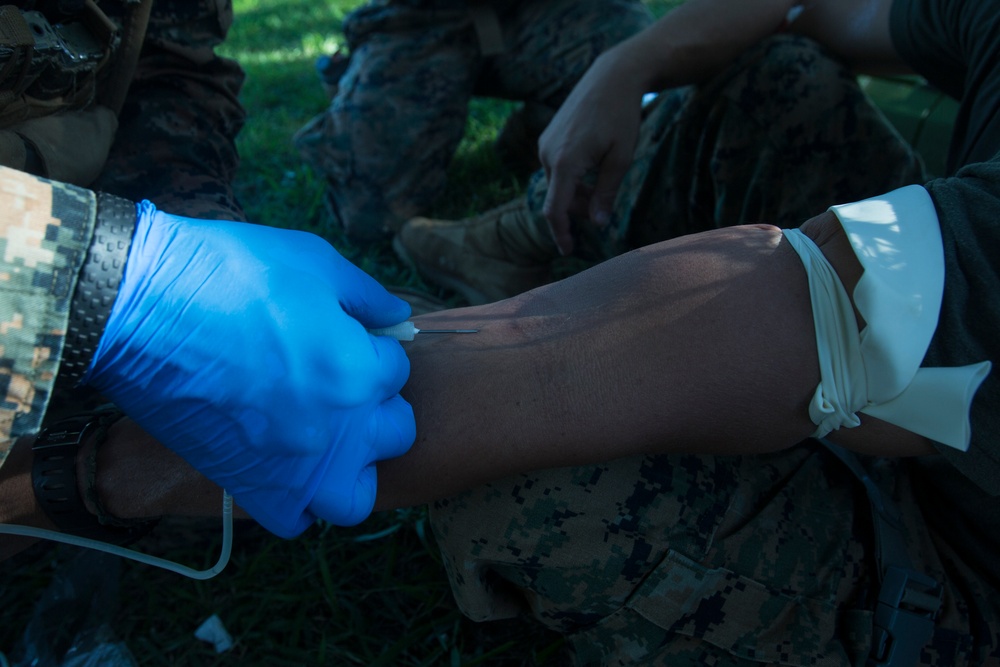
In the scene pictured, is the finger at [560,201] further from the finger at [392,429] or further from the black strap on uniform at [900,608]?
the black strap on uniform at [900,608]

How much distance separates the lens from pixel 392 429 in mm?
1121

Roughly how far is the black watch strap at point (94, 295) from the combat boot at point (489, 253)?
156cm

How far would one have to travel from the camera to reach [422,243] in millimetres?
2707

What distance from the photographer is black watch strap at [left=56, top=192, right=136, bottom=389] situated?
37.9 inches

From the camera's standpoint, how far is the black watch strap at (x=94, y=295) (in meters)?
0.96

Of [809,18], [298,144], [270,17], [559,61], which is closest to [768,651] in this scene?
[809,18]

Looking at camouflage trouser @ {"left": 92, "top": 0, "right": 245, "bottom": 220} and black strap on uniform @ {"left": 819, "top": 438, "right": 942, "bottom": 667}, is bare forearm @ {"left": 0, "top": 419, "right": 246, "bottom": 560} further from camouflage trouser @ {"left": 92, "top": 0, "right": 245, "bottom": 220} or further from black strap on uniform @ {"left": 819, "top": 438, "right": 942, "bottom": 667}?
black strap on uniform @ {"left": 819, "top": 438, "right": 942, "bottom": 667}

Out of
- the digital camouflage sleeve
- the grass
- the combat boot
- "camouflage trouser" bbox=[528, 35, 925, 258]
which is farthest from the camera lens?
the combat boot

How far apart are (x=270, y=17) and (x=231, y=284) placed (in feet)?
17.3

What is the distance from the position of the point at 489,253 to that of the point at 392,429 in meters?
1.53

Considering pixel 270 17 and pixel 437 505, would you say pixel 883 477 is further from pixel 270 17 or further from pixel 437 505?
pixel 270 17

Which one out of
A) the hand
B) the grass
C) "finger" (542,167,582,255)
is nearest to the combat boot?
"finger" (542,167,582,255)

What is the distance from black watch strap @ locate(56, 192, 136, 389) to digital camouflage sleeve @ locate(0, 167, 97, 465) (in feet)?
0.04

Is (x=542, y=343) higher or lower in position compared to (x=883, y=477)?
higher
